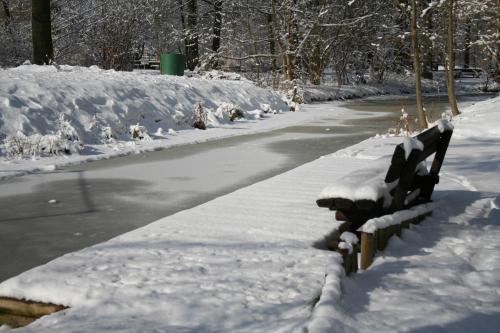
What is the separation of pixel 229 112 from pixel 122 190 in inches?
415

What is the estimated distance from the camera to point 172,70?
23562mm

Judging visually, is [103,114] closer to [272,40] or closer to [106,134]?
[106,134]

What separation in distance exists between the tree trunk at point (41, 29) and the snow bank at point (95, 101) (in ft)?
8.93

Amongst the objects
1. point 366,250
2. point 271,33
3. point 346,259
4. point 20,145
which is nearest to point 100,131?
point 20,145

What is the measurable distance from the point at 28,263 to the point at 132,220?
5.37ft

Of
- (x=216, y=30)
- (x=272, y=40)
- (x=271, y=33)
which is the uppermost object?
(x=216, y=30)

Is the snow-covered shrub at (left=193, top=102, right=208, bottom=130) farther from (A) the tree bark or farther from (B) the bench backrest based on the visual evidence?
(A) the tree bark

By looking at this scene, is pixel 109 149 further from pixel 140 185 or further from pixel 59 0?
pixel 59 0

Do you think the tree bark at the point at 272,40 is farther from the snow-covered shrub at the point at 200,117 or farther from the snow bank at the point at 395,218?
the snow bank at the point at 395,218

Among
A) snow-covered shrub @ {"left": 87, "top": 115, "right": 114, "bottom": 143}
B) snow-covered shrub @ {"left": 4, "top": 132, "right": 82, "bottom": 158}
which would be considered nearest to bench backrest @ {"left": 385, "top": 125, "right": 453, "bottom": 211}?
snow-covered shrub @ {"left": 4, "top": 132, "right": 82, "bottom": 158}

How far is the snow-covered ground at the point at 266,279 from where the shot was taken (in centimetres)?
366

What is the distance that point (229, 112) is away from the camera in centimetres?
1839

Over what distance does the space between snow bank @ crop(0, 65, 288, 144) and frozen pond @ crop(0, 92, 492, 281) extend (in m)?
2.09

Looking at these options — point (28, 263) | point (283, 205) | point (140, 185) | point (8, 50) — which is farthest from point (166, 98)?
point (8, 50)
